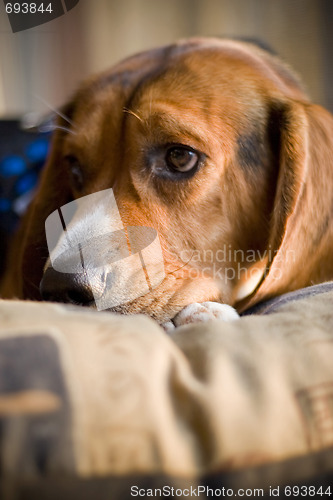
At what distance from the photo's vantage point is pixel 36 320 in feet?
2.41

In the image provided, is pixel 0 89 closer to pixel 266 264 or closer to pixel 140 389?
pixel 266 264

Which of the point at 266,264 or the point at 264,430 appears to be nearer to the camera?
the point at 264,430

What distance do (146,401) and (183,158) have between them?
3.21ft

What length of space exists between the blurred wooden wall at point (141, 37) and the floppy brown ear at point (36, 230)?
243 mm

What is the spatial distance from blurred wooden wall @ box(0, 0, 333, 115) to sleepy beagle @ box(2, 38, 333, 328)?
0.92 ft

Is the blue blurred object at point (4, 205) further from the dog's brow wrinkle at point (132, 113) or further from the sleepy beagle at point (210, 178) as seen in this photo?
the dog's brow wrinkle at point (132, 113)

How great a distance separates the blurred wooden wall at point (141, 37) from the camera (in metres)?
1.78

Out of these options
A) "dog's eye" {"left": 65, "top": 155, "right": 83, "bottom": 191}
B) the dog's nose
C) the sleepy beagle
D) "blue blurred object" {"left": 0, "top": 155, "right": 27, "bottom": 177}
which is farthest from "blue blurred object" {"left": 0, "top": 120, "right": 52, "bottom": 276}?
the dog's nose

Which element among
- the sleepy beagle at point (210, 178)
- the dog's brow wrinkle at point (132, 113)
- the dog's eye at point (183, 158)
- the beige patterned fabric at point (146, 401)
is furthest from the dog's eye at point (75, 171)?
the beige patterned fabric at point (146, 401)

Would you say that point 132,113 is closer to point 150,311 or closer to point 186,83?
point 186,83

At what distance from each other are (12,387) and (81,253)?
2.26 feet

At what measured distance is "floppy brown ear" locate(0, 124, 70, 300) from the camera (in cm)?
170

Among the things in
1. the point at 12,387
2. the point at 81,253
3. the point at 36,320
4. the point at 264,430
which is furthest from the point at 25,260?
the point at 264,430

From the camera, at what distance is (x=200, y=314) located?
1.29 metres
